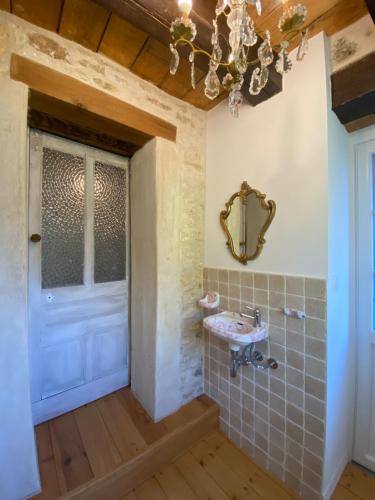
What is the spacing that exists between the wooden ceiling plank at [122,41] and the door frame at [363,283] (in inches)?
55.7

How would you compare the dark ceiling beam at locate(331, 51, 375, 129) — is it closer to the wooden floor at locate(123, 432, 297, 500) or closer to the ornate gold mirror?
the ornate gold mirror

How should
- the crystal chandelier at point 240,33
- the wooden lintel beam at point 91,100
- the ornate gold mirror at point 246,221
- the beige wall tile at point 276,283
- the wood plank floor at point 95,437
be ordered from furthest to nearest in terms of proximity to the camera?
the ornate gold mirror at point 246,221, the beige wall tile at point 276,283, the wood plank floor at point 95,437, the wooden lintel beam at point 91,100, the crystal chandelier at point 240,33

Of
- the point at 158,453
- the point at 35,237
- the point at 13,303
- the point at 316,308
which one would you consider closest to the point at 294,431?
the point at 316,308

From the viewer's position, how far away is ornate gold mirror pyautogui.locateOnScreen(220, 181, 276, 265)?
1375 millimetres

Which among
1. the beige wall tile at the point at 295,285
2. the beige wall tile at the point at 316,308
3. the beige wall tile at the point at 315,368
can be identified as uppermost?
the beige wall tile at the point at 295,285

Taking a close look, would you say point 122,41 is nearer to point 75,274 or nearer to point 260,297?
point 75,274

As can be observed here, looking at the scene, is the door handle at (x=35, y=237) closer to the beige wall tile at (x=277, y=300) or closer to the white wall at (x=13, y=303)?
the white wall at (x=13, y=303)

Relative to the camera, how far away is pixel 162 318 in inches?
60.1

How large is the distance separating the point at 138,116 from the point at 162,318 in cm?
138


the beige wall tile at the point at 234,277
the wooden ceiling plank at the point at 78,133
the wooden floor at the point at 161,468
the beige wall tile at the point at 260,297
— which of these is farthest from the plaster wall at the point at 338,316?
the wooden ceiling plank at the point at 78,133

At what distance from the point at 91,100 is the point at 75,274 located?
3.70 feet

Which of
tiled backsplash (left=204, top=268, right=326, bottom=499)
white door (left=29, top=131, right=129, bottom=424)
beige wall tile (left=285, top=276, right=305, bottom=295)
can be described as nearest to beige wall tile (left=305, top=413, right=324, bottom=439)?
tiled backsplash (left=204, top=268, right=326, bottom=499)

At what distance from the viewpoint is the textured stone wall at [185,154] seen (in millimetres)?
1267

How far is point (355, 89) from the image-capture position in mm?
1093
